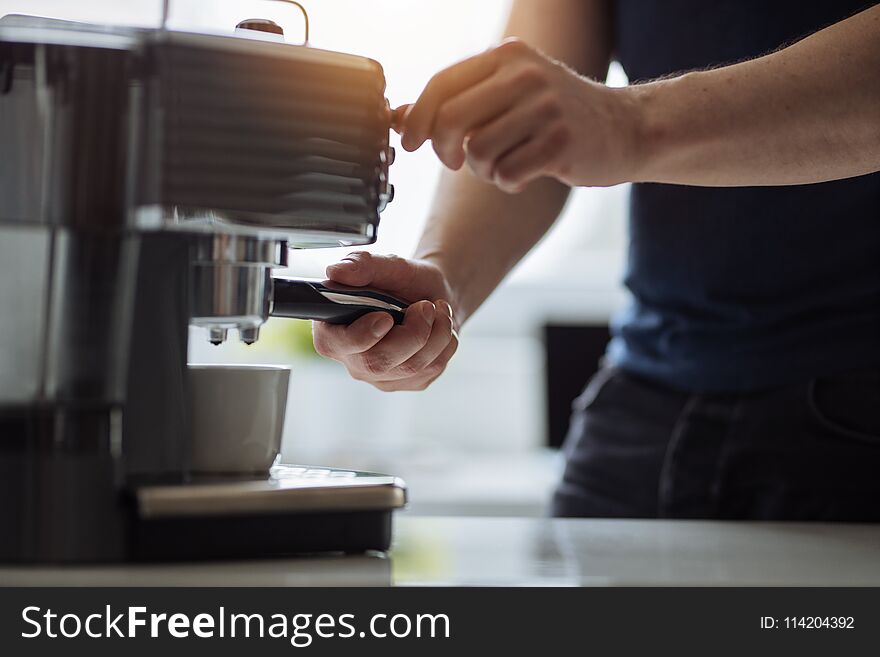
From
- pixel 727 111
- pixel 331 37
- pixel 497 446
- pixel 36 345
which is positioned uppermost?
pixel 331 37

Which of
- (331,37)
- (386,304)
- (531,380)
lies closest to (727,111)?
(386,304)

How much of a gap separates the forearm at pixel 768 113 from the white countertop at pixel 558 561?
26 cm

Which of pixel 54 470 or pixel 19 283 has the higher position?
pixel 19 283

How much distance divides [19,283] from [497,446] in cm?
278

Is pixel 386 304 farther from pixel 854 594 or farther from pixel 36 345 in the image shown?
pixel 854 594

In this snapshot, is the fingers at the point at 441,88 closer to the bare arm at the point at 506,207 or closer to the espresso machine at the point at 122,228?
the espresso machine at the point at 122,228

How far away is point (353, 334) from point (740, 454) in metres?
0.43

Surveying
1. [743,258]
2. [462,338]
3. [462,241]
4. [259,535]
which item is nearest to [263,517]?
[259,535]

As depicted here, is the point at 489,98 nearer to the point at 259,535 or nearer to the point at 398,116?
the point at 398,116

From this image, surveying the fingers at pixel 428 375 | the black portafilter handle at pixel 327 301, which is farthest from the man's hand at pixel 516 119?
the fingers at pixel 428 375

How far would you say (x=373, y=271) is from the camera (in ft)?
2.70

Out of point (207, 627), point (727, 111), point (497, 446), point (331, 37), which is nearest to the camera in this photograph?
point (207, 627)

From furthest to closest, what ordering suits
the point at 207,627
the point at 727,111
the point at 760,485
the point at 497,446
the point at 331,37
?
1. the point at 497,446
2. the point at 331,37
3. the point at 760,485
4. the point at 727,111
5. the point at 207,627

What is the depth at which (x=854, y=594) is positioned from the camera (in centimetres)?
53
